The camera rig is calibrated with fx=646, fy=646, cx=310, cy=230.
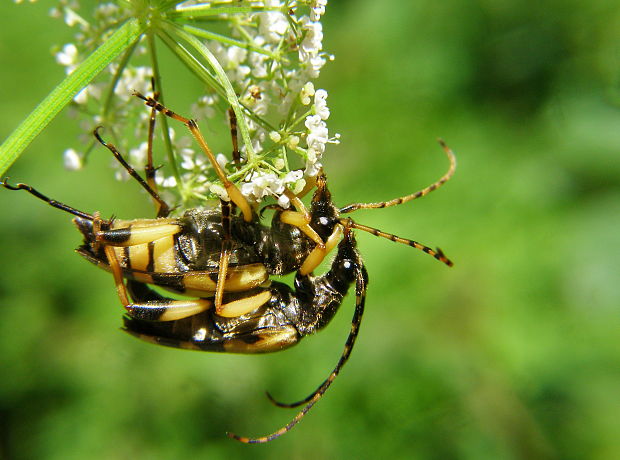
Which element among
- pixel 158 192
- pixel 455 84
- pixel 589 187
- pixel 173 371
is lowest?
pixel 173 371

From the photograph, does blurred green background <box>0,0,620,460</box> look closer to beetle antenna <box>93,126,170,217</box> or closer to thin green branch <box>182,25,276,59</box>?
beetle antenna <box>93,126,170,217</box>

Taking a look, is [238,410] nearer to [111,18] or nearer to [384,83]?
[111,18]

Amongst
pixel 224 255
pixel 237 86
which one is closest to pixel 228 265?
pixel 224 255

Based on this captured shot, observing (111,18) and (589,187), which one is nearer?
(111,18)

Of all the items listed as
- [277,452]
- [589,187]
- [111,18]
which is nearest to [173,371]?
[277,452]

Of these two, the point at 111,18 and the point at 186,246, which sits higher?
the point at 111,18

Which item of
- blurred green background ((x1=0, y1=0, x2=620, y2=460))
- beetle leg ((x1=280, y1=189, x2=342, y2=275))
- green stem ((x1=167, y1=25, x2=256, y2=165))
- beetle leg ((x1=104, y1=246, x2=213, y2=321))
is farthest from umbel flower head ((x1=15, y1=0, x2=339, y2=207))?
blurred green background ((x1=0, y1=0, x2=620, y2=460))
